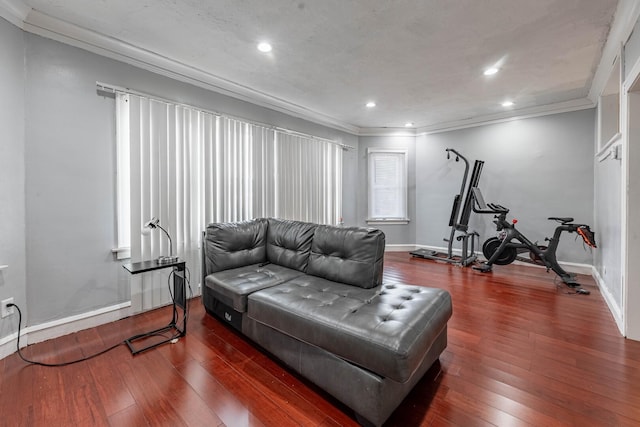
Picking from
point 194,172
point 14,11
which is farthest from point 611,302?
point 14,11

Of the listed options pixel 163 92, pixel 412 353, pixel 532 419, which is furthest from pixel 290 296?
pixel 163 92

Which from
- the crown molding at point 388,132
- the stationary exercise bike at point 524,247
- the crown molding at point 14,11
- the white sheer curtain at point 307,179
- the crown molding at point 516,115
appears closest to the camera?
the crown molding at point 14,11

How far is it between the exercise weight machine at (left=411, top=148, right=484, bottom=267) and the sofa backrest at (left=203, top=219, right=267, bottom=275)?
3415mm

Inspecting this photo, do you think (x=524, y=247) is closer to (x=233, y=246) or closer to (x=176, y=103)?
(x=233, y=246)

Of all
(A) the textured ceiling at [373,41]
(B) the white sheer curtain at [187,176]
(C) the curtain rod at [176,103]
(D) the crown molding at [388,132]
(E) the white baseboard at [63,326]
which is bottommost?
(E) the white baseboard at [63,326]

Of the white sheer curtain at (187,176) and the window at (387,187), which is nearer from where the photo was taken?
the white sheer curtain at (187,176)

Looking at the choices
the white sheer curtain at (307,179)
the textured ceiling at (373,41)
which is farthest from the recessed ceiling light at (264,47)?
the white sheer curtain at (307,179)

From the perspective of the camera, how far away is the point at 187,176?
10.2 feet

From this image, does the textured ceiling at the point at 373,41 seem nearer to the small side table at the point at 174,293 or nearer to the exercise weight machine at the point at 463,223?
the exercise weight machine at the point at 463,223

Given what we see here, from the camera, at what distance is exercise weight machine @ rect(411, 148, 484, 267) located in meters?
4.72

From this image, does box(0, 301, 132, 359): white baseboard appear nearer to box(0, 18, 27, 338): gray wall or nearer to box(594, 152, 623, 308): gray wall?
box(0, 18, 27, 338): gray wall

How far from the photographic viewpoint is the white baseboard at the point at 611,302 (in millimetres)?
Result: 2407

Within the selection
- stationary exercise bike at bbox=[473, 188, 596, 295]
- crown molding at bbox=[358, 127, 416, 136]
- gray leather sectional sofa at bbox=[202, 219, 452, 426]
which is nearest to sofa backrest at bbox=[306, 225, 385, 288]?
gray leather sectional sofa at bbox=[202, 219, 452, 426]

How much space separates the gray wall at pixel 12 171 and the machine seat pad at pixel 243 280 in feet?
4.47
